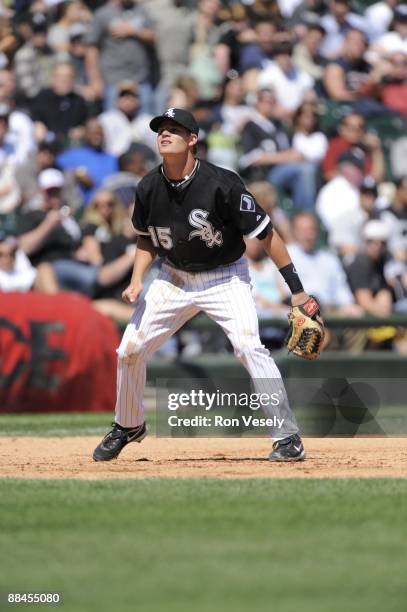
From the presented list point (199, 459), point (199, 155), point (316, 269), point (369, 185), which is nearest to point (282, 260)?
point (199, 459)

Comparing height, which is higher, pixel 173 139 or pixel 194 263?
pixel 173 139

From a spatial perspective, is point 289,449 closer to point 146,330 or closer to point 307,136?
point 146,330

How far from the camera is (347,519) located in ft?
20.9

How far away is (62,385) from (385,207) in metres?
5.98

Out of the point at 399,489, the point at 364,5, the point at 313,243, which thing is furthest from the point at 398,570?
the point at 364,5

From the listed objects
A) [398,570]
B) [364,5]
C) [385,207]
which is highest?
[398,570]

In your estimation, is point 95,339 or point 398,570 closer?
point 398,570

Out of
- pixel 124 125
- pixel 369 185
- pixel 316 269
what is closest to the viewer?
pixel 316 269

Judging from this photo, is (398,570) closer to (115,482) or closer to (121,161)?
(115,482)

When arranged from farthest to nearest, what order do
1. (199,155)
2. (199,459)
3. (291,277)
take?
(199,155) → (199,459) → (291,277)

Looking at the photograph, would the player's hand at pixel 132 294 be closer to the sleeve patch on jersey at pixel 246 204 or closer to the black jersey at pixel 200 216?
the black jersey at pixel 200 216

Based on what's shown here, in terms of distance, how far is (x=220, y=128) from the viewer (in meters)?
17.8

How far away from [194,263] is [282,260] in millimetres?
540

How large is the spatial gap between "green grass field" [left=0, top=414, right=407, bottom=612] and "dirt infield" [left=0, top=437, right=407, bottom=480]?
541 mm
